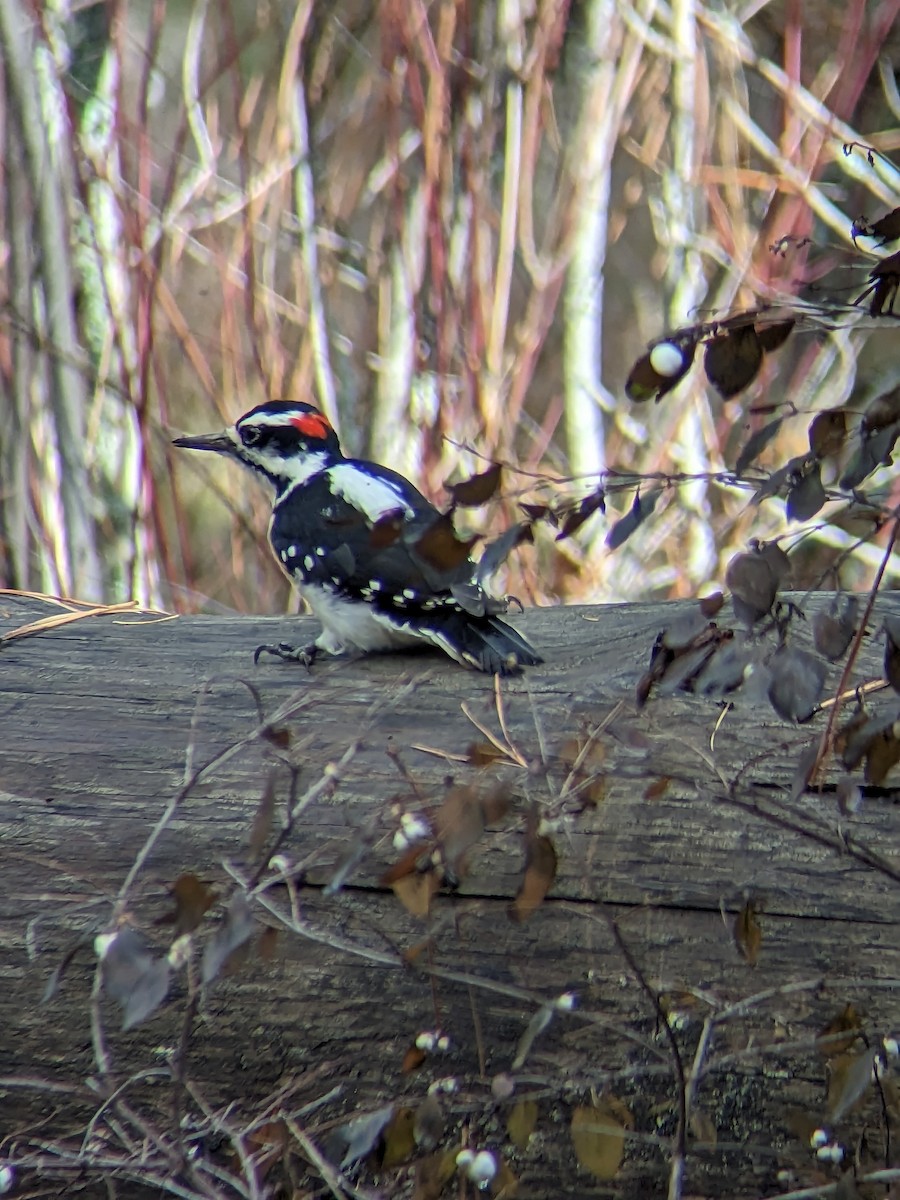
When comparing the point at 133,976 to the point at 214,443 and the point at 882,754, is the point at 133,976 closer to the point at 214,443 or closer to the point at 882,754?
the point at 882,754

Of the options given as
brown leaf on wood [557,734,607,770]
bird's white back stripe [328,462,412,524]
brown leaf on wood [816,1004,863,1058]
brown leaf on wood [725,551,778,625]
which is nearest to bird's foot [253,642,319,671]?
bird's white back stripe [328,462,412,524]

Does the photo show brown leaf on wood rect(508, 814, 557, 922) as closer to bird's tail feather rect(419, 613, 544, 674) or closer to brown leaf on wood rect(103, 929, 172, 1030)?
brown leaf on wood rect(103, 929, 172, 1030)

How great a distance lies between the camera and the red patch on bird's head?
348 cm

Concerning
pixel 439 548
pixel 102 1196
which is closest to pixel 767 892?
pixel 439 548

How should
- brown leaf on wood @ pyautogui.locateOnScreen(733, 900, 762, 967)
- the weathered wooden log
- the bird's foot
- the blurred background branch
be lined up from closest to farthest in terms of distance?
brown leaf on wood @ pyautogui.locateOnScreen(733, 900, 762, 967) → the weathered wooden log → the bird's foot → the blurred background branch

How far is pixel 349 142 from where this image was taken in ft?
17.2

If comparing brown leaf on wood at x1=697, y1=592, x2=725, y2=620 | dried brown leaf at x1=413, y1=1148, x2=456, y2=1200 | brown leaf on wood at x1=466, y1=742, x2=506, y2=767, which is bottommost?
dried brown leaf at x1=413, y1=1148, x2=456, y2=1200

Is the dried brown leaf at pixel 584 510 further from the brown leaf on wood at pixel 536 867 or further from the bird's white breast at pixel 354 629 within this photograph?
the bird's white breast at pixel 354 629

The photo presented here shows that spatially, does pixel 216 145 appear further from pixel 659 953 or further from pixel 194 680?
pixel 659 953

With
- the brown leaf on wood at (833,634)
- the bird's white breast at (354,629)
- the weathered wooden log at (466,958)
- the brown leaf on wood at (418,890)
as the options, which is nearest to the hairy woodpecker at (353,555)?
the bird's white breast at (354,629)

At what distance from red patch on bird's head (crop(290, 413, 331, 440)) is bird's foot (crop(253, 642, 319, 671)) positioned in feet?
2.98

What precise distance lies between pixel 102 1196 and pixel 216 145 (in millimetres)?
4379

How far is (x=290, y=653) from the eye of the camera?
8.89ft

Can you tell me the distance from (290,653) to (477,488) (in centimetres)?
143
